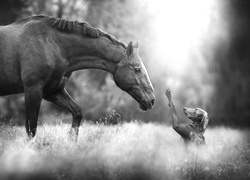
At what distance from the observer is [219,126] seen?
11.5 meters

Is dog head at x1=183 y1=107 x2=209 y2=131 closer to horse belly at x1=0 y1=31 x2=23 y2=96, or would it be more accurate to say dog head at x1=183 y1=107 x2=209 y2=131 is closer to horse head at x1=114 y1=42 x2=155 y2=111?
horse head at x1=114 y1=42 x2=155 y2=111

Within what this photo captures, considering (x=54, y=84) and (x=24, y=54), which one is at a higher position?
(x=24, y=54)

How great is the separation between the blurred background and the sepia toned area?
0.12 ft

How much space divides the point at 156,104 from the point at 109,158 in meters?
9.44

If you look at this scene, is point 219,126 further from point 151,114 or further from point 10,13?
point 10,13

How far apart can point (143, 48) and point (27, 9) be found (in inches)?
217

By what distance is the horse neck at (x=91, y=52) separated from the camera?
7453 millimetres

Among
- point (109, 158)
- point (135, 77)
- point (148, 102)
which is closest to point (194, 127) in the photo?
point (148, 102)

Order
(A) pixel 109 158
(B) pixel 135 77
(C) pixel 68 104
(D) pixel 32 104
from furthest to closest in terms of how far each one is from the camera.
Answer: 1. (C) pixel 68 104
2. (B) pixel 135 77
3. (D) pixel 32 104
4. (A) pixel 109 158

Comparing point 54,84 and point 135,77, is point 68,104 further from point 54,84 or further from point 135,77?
point 135,77

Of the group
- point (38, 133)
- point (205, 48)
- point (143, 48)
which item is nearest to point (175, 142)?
point (38, 133)

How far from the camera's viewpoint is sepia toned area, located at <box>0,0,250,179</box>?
570 centimetres

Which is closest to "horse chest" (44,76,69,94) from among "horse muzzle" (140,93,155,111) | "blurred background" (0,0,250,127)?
"horse muzzle" (140,93,155,111)

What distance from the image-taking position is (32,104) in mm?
7031
